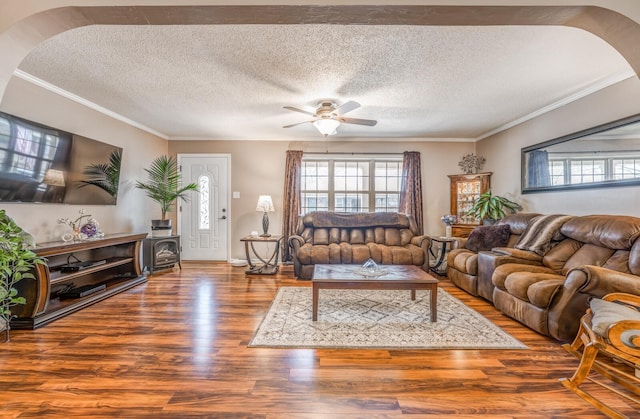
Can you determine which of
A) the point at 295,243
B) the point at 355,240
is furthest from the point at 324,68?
the point at 355,240

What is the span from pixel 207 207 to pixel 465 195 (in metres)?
4.83

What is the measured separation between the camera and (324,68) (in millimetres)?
2805

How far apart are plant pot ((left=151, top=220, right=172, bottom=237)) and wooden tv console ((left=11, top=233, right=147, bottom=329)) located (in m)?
0.44

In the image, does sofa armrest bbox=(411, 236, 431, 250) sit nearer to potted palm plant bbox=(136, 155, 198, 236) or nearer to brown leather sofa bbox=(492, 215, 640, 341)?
brown leather sofa bbox=(492, 215, 640, 341)

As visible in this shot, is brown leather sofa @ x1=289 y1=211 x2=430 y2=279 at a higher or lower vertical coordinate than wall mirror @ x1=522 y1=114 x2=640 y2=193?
lower

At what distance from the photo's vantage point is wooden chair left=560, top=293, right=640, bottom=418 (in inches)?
57.8

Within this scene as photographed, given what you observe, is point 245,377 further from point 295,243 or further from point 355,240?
point 355,240

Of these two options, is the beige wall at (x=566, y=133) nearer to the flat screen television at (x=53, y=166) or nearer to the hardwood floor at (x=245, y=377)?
the hardwood floor at (x=245, y=377)

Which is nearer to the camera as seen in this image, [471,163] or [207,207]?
[471,163]

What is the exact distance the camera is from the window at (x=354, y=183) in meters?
5.80

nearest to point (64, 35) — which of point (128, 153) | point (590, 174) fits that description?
point (128, 153)

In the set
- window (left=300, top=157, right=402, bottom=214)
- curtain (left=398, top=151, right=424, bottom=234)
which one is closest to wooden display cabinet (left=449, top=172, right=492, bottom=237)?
curtain (left=398, top=151, right=424, bottom=234)

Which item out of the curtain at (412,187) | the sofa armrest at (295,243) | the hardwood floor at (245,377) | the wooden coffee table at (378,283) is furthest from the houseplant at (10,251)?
the curtain at (412,187)

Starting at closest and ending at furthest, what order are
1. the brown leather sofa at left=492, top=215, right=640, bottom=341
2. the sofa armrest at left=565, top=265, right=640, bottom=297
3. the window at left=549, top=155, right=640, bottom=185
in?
the sofa armrest at left=565, top=265, right=640, bottom=297 → the brown leather sofa at left=492, top=215, right=640, bottom=341 → the window at left=549, top=155, right=640, bottom=185
